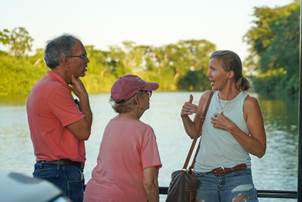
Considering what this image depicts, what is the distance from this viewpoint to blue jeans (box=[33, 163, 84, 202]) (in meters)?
2.36

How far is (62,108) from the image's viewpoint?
229 cm

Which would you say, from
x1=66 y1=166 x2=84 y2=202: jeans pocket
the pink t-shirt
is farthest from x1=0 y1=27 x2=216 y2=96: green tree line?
the pink t-shirt

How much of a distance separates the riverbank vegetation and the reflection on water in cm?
90

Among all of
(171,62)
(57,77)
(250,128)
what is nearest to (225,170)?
(250,128)

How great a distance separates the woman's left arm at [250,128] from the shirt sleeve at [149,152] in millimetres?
275

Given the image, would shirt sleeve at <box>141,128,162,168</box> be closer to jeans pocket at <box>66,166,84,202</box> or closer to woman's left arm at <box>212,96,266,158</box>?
woman's left arm at <box>212,96,266,158</box>

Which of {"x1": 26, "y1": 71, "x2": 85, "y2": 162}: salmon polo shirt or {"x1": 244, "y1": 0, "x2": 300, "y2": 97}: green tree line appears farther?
{"x1": 244, "y1": 0, "x2": 300, "y2": 97}: green tree line

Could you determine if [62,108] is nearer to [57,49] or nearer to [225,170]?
[57,49]

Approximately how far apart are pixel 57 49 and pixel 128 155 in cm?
51

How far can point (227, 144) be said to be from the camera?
2309mm

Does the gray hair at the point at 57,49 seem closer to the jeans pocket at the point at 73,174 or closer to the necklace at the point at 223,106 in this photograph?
the jeans pocket at the point at 73,174

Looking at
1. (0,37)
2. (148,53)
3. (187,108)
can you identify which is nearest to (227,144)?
(187,108)

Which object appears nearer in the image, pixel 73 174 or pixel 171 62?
pixel 73 174

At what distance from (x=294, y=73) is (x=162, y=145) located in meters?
19.5
